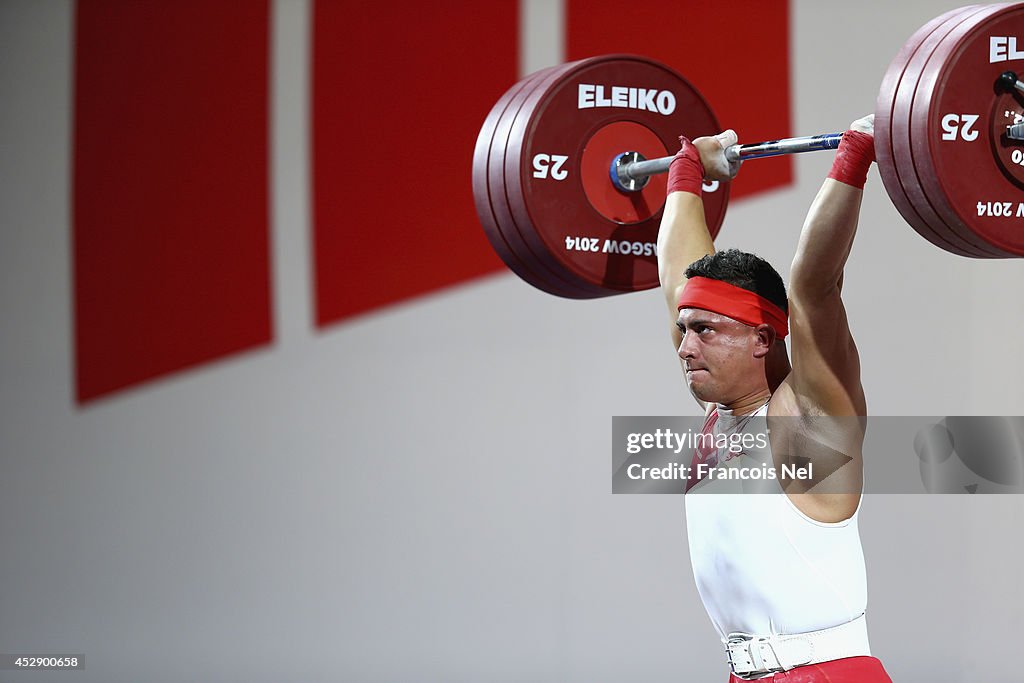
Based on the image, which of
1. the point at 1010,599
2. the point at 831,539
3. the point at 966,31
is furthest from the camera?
the point at 1010,599

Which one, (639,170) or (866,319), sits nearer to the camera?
(639,170)

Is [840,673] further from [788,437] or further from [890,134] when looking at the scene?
[890,134]

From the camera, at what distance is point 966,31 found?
206 cm

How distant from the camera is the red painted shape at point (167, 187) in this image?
16.3 ft

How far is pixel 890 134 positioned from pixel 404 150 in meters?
3.05

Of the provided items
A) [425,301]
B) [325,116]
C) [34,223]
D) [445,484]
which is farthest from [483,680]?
[34,223]

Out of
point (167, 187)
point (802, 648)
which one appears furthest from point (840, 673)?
point (167, 187)

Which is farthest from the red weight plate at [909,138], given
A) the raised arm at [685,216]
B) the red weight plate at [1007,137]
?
the raised arm at [685,216]

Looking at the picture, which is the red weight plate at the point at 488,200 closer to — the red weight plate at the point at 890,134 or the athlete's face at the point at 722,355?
the athlete's face at the point at 722,355

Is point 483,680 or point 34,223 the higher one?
point 34,223

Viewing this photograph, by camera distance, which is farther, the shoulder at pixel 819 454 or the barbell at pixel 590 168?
the barbell at pixel 590 168

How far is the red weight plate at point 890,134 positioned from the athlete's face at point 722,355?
371mm

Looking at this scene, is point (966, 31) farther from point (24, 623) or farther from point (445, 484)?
point (24, 623)

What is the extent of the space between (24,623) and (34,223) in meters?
1.69
